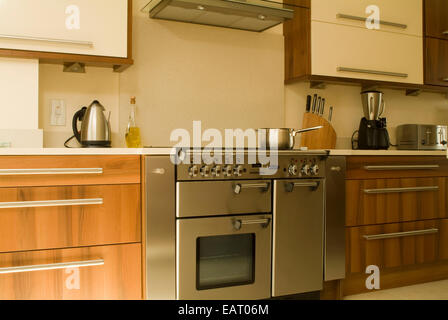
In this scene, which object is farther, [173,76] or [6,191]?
[173,76]

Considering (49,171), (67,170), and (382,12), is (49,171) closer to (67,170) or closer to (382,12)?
(67,170)

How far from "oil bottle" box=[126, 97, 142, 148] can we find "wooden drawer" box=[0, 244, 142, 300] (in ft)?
2.24

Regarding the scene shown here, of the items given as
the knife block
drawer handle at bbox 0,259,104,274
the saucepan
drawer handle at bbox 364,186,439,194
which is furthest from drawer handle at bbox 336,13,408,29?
drawer handle at bbox 0,259,104,274

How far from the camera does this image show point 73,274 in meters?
1.84

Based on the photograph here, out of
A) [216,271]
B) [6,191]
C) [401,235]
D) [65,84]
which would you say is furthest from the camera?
[401,235]

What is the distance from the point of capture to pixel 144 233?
1.95m

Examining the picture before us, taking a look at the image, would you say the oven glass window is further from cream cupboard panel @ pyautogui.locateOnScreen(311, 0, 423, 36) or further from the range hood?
cream cupboard panel @ pyautogui.locateOnScreen(311, 0, 423, 36)

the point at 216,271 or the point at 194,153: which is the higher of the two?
the point at 194,153

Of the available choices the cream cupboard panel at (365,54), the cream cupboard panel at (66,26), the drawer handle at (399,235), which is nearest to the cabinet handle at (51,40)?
A: the cream cupboard panel at (66,26)

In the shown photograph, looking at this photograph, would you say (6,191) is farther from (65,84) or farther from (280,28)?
(280,28)

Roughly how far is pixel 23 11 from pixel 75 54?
30cm

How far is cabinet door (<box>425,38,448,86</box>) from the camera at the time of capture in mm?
3072

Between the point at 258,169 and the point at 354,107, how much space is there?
1.38 m
